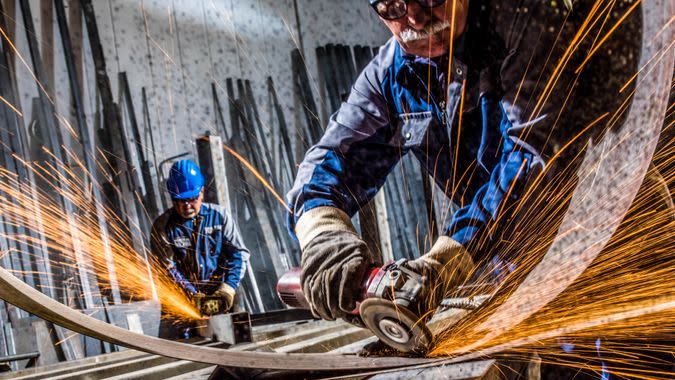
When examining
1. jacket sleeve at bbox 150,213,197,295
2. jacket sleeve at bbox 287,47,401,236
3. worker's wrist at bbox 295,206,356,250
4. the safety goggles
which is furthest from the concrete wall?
the safety goggles

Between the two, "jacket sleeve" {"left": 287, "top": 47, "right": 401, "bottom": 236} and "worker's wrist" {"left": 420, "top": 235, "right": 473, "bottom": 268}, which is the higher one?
"jacket sleeve" {"left": 287, "top": 47, "right": 401, "bottom": 236}

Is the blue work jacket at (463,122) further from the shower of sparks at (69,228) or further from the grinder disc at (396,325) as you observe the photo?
the shower of sparks at (69,228)

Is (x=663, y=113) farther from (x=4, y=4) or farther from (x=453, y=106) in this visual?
(x=4, y=4)

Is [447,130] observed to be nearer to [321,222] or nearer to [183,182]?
[321,222]

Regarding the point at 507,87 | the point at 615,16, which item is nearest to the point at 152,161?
the point at 507,87

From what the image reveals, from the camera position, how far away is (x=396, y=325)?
1.35 meters

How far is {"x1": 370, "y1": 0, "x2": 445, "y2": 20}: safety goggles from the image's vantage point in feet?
5.16

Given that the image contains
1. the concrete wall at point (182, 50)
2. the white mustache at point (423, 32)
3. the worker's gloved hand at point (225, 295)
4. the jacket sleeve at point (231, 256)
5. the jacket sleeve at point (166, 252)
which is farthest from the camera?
the concrete wall at point (182, 50)

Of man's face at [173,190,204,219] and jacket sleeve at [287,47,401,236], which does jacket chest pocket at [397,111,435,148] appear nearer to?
jacket sleeve at [287,47,401,236]

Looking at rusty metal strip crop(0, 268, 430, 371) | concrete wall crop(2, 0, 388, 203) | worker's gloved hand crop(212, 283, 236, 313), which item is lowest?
worker's gloved hand crop(212, 283, 236, 313)

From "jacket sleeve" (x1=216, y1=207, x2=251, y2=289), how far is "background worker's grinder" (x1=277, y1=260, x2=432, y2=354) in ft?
9.32

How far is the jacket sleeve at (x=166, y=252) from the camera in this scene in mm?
4047

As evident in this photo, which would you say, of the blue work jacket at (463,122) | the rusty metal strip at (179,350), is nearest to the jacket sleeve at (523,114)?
the blue work jacket at (463,122)

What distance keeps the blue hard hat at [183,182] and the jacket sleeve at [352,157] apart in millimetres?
2178
